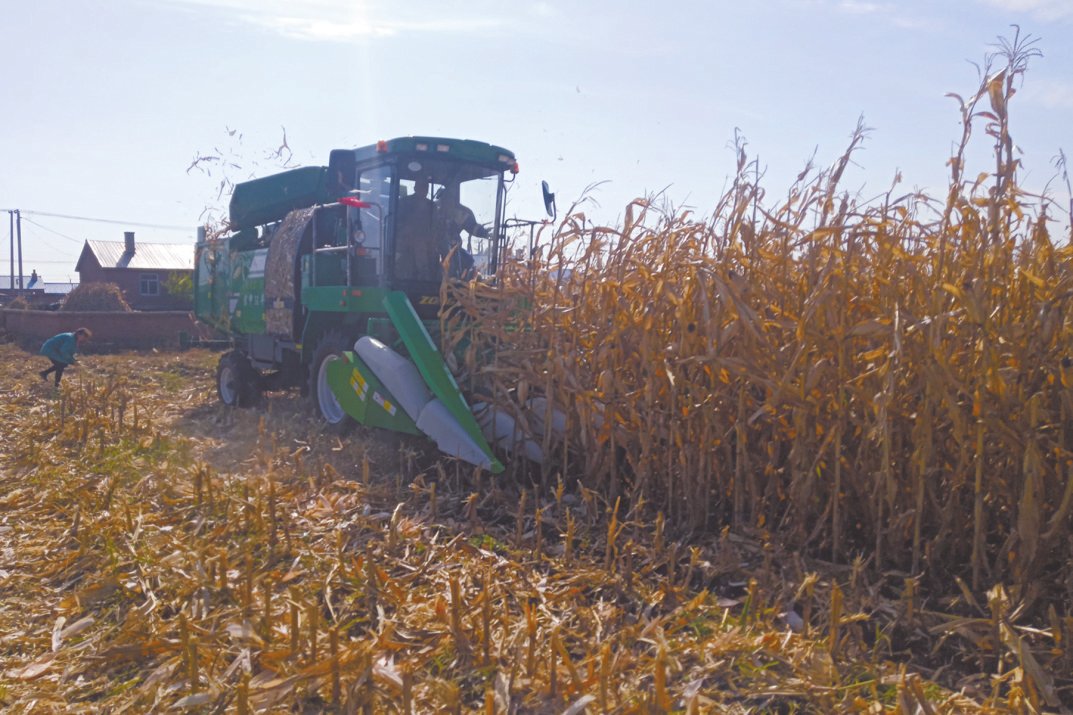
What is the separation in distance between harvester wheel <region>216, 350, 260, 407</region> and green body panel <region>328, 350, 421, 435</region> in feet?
8.49

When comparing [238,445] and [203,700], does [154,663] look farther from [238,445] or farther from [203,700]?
[238,445]

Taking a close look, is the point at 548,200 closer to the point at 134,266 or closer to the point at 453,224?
the point at 453,224

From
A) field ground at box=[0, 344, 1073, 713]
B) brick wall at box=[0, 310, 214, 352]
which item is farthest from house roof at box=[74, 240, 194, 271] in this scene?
field ground at box=[0, 344, 1073, 713]

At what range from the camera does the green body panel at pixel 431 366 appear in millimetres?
4934

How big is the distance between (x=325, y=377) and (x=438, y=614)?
4.08 m

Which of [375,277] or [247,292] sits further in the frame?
[247,292]

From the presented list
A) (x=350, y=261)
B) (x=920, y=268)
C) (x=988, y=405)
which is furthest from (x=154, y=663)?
(x=350, y=261)

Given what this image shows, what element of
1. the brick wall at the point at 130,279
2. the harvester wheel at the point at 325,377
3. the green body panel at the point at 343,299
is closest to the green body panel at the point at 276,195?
the green body panel at the point at 343,299

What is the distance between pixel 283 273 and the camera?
7.61 meters

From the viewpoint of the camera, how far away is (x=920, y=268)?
11.4 ft

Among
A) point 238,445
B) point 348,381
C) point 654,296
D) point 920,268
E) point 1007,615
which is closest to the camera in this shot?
point 1007,615

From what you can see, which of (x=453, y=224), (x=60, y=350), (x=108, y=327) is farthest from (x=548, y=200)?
(x=108, y=327)

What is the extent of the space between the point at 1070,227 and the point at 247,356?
7368mm

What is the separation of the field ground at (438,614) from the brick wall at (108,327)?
1185cm
